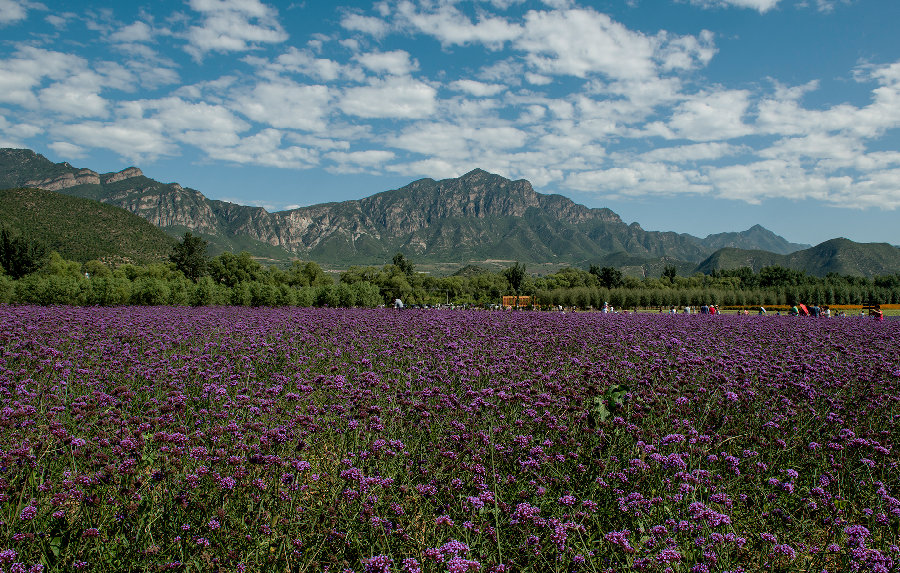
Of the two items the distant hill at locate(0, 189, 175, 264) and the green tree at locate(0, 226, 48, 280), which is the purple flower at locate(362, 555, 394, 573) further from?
the distant hill at locate(0, 189, 175, 264)

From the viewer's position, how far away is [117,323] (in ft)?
39.1

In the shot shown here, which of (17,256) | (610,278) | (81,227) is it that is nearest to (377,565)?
(17,256)

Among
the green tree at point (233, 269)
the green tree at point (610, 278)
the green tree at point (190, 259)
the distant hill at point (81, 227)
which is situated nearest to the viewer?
the green tree at point (233, 269)

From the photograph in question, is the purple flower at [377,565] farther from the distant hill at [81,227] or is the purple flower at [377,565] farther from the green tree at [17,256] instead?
the distant hill at [81,227]

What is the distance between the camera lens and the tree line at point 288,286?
2622cm

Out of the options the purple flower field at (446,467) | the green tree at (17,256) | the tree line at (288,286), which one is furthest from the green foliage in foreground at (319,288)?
the purple flower field at (446,467)

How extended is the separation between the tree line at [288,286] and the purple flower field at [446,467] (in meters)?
22.3

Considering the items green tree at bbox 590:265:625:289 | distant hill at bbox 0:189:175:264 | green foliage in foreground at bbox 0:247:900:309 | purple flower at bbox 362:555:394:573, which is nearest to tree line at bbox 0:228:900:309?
green foliage in foreground at bbox 0:247:900:309

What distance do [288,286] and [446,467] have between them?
3444 cm

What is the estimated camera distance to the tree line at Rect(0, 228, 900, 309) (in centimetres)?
2622

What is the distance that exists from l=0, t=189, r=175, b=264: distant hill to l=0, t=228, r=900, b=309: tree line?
2397cm

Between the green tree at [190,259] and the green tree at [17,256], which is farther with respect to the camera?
the green tree at [190,259]

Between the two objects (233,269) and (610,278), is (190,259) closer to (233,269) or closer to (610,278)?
(233,269)

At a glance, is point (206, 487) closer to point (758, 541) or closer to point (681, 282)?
point (758, 541)
